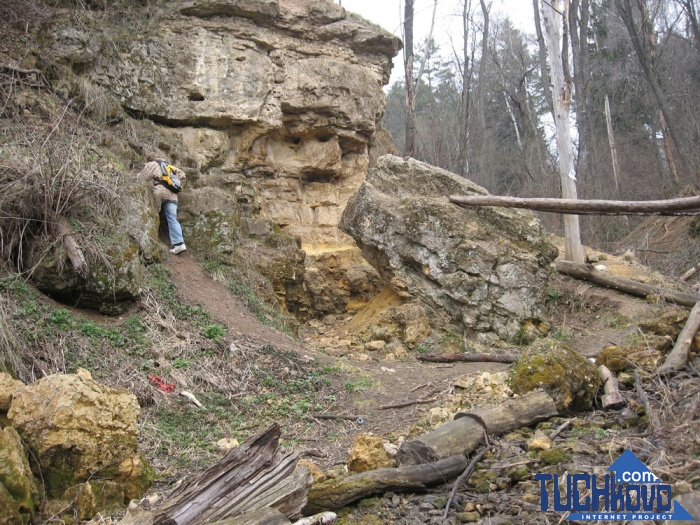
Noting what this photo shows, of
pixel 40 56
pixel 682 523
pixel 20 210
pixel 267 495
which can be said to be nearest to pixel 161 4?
pixel 40 56

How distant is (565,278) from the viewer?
11.8 metres

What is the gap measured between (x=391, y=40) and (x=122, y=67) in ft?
19.4

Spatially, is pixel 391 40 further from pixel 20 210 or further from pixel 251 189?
pixel 20 210

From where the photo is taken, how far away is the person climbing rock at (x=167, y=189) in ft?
28.8

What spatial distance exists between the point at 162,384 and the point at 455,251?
5275 mm

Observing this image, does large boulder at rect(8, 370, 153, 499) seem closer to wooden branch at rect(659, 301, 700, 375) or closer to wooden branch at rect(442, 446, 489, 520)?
wooden branch at rect(442, 446, 489, 520)

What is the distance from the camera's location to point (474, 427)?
4.21 m

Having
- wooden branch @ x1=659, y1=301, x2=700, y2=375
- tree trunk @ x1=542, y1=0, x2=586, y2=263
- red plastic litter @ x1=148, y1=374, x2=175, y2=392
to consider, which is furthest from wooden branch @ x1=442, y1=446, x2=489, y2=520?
tree trunk @ x1=542, y1=0, x2=586, y2=263

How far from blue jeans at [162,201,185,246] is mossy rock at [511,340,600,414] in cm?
586

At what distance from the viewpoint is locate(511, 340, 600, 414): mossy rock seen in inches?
187

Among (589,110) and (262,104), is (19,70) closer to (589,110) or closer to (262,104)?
(262,104)

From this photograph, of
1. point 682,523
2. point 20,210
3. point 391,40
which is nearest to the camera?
point 682,523

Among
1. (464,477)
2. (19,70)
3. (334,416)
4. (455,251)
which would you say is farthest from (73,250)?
(455,251)

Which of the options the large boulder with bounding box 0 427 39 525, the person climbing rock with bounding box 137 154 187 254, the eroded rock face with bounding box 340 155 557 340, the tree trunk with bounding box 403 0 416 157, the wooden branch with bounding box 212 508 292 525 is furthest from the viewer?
the tree trunk with bounding box 403 0 416 157
